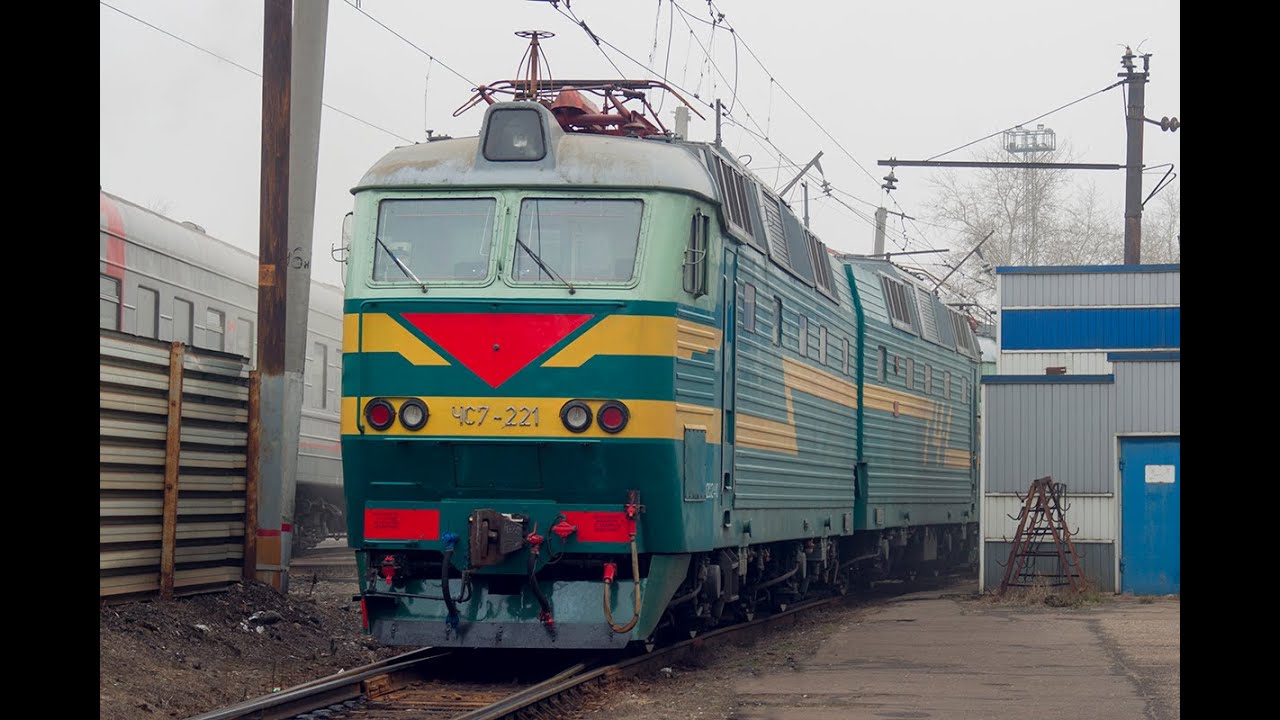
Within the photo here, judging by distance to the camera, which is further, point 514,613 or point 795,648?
point 795,648

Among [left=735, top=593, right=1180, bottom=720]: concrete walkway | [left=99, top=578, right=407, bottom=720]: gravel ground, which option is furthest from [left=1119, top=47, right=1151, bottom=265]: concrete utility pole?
[left=99, top=578, right=407, bottom=720]: gravel ground

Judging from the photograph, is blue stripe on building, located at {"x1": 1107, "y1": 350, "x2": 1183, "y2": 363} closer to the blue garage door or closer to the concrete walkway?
the blue garage door

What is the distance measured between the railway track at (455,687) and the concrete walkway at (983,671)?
3.60 feet

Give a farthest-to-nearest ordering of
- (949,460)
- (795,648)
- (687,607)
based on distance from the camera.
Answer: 1. (949,460)
2. (795,648)
3. (687,607)

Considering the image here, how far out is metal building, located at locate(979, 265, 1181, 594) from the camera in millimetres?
20234

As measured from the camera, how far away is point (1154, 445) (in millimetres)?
20312

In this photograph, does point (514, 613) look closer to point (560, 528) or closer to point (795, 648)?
point (560, 528)

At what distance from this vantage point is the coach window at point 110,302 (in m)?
15.7

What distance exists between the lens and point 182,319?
17672 mm

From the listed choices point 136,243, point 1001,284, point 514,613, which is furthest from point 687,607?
point 1001,284

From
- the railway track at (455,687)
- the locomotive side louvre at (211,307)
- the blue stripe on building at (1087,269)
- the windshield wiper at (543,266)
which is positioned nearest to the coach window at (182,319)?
the locomotive side louvre at (211,307)
